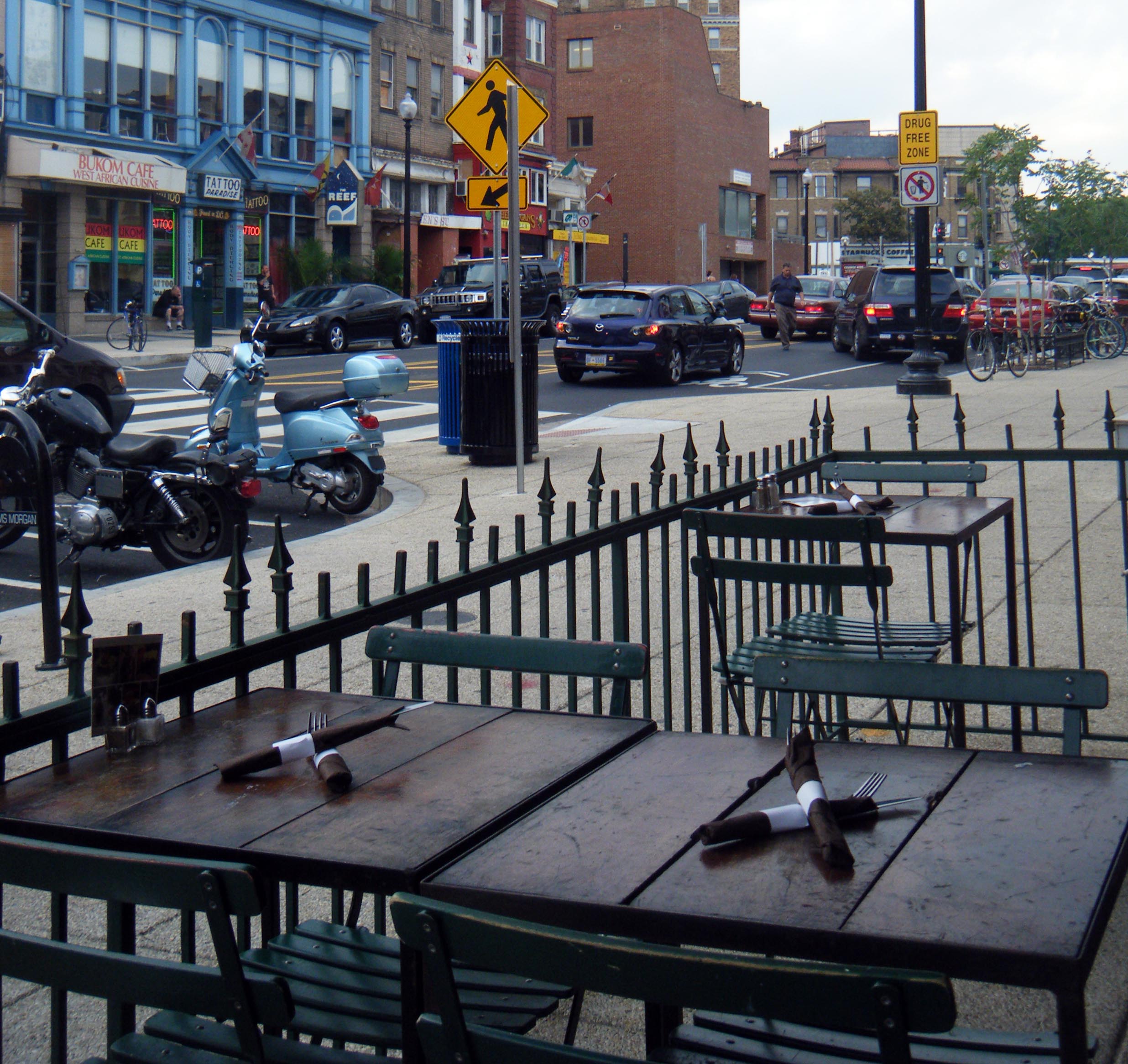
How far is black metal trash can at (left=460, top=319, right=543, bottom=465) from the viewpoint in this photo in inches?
509

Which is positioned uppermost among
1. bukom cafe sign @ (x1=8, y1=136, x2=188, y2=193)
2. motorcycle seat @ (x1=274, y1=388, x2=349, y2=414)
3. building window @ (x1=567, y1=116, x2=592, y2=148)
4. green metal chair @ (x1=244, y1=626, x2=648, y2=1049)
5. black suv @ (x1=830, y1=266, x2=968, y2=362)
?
building window @ (x1=567, y1=116, x2=592, y2=148)

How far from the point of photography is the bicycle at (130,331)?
29.5 metres

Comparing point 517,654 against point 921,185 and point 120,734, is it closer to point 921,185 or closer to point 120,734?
point 120,734

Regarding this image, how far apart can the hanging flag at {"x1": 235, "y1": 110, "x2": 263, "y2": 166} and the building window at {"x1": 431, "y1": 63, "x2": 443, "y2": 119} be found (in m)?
10.7

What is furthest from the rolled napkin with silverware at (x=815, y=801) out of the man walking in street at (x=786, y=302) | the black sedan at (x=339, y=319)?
the man walking in street at (x=786, y=302)

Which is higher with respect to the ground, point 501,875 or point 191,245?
point 191,245

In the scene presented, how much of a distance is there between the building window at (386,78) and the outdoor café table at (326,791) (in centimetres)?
4536

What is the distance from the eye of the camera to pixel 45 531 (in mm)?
6012

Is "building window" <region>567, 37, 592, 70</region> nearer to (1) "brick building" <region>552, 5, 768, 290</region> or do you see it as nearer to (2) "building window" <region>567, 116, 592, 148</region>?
(1) "brick building" <region>552, 5, 768, 290</region>

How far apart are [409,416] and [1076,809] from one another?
52.6ft

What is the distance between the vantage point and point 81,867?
198cm

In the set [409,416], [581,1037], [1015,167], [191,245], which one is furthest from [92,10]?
[1015,167]

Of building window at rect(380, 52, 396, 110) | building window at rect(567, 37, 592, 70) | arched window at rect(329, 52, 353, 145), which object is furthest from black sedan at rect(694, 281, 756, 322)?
building window at rect(567, 37, 592, 70)

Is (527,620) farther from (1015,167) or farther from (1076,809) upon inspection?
(1015,167)
